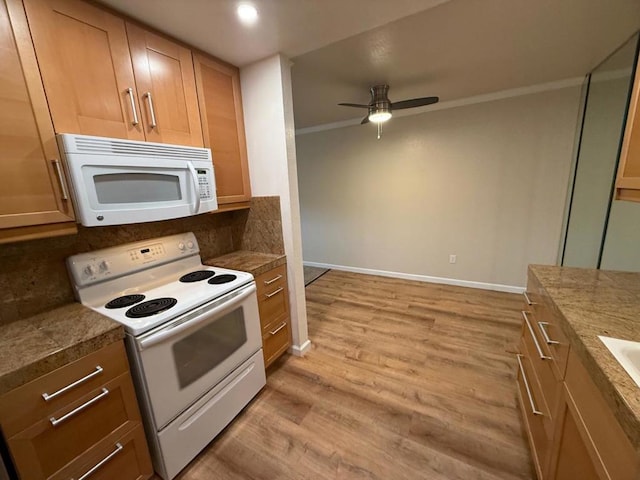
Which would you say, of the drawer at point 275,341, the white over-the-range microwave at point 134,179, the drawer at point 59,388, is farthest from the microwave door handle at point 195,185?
the drawer at point 275,341

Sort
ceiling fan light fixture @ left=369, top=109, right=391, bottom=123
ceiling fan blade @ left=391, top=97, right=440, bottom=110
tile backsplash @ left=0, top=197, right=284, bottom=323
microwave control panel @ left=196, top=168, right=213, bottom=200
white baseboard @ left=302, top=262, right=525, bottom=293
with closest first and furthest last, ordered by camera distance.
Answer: tile backsplash @ left=0, top=197, right=284, bottom=323 → microwave control panel @ left=196, top=168, right=213, bottom=200 → ceiling fan blade @ left=391, top=97, right=440, bottom=110 → ceiling fan light fixture @ left=369, top=109, right=391, bottom=123 → white baseboard @ left=302, top=262, right=525, bottom=293

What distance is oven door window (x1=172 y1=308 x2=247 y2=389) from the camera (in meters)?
1.30

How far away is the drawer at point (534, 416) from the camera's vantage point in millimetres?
1140

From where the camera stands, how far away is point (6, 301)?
3.99 feet

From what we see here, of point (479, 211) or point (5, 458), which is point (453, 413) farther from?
point (479, 211)

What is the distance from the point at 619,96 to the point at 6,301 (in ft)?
13.5

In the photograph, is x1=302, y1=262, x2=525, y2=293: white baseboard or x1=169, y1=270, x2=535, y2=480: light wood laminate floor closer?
x1=169, y1=270, x2=535, y2=480: light wood laminate floor

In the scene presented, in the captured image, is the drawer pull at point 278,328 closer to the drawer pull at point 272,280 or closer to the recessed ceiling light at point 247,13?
the drawer pull at point 272,280

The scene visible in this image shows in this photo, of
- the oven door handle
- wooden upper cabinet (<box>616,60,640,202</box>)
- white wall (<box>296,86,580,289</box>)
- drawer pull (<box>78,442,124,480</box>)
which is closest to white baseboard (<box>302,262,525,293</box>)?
white wall (<box>296,86,580,289</box>)

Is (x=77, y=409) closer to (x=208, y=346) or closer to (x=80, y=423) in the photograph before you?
(x=80, y=423)

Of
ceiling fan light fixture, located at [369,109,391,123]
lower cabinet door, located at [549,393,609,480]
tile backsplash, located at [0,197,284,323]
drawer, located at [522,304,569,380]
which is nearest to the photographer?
lower cabinet door, located at [549,393,609,480]

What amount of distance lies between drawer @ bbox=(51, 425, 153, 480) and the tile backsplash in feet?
2.47

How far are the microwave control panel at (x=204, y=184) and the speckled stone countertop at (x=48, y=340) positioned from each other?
85 centimetres

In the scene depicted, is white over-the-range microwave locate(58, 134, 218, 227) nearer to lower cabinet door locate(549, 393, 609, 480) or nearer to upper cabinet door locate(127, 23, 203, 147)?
upper cabinet door locate(127, 23, 203, 147)
